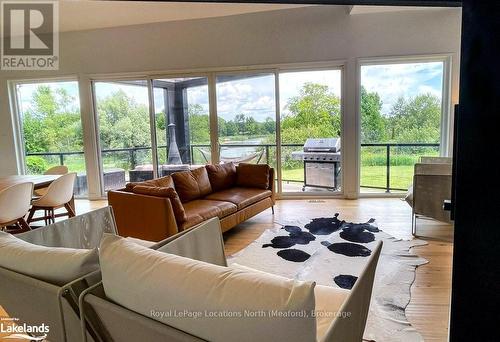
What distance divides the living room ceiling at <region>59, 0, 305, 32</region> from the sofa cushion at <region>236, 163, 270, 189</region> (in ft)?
8.02

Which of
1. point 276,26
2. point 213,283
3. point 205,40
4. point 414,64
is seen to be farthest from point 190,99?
point 213,283

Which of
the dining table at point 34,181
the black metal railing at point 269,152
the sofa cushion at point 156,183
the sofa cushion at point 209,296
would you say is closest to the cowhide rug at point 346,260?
the sofa cushion at point 156,183

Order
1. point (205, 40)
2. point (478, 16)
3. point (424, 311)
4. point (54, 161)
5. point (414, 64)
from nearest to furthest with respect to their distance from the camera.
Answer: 1. point (478, 16)
2. point (424, 311)
3. point (414, 64)
4. point (205, 40)
5. point (54, 161)

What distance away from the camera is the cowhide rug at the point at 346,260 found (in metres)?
2.09

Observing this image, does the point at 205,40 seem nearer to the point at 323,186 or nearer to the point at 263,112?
the point at 263,112

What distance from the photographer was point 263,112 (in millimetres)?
5492

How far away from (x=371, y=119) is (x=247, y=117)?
2044 millimetres

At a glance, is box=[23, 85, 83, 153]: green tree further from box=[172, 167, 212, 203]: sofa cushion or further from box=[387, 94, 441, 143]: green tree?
box=[387, 94, 441, 143]: green tree

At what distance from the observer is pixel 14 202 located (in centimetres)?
330

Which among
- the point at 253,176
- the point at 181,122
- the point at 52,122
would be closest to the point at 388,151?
the point at 253,176

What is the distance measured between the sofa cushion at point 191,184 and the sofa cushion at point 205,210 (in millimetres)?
118

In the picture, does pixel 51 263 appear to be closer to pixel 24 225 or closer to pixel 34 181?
pixel 24 225

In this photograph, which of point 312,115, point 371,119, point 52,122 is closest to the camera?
point 371,119

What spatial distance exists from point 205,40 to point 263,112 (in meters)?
1.54
